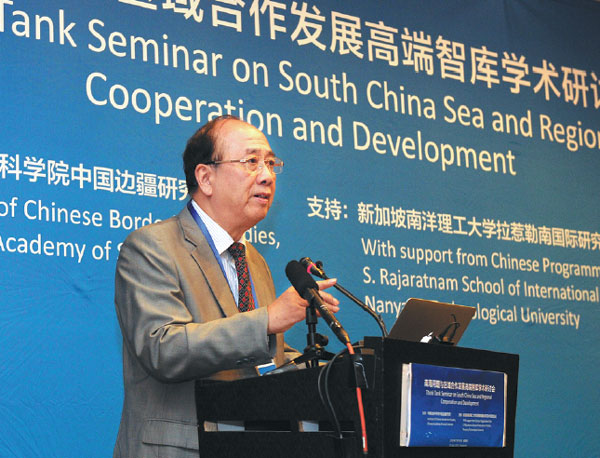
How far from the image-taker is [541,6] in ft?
15.4

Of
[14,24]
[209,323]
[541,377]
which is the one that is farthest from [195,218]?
[541,377]

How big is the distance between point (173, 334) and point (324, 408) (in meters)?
0.59

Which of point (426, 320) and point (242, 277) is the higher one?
point (242, 277)

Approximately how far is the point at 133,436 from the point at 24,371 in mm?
797

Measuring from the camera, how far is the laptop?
2.36 metres

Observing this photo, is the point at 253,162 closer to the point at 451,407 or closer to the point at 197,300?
the point at 197,300

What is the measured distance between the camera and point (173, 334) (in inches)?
86.5

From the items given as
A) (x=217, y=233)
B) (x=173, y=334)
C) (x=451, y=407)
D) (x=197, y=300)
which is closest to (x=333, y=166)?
(x=217, y=233)

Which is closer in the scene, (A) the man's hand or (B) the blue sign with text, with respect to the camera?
(B) the blue sign with text

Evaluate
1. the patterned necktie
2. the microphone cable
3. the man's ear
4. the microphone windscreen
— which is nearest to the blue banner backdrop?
the man's ear

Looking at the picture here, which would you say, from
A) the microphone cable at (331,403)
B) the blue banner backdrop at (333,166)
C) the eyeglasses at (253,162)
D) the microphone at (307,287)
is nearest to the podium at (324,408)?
the microphone cable at (331,403)

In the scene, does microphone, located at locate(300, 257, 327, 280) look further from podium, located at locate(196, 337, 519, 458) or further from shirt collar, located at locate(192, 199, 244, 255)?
shirt collar, located at locate(192, 199, 244, 255)

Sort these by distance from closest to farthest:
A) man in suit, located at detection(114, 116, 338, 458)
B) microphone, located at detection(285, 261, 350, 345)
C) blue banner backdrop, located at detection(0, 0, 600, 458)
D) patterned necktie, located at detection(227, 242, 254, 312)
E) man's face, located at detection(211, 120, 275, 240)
Answer: microphone, located at detection(285, 261, 350, 345), man in suit, located at detection(114, 116, 338, 458), patterned necktie, located at detection(227, 242, 254, 312), man's face, located at detection(211, 120, 275, 240), blue banner backdrop, located at detection(0, 0, 600, 458)

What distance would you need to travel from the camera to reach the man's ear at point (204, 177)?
2.76 m
